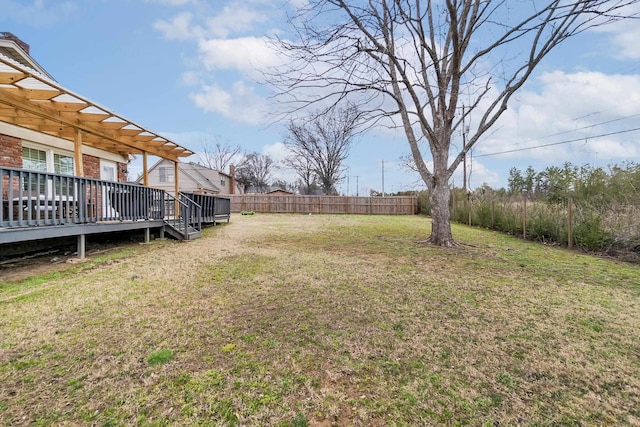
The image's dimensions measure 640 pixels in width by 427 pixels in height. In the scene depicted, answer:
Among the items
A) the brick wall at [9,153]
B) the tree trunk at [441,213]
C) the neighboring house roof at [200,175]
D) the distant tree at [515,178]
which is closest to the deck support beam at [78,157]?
the brick wall at [9,153]

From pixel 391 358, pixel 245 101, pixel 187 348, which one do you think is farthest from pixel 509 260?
pixel 245 101

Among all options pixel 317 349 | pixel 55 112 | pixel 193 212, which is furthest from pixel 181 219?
pixel 317 349

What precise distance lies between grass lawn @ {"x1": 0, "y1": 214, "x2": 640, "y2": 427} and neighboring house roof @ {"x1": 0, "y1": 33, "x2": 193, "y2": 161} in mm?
3130

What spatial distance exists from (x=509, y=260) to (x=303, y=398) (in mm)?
5738

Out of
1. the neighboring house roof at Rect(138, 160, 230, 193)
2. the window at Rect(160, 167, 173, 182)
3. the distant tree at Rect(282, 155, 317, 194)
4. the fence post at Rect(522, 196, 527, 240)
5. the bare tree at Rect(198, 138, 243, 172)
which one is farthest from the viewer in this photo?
the bare tree at Rect(198, 138, 243, 172)

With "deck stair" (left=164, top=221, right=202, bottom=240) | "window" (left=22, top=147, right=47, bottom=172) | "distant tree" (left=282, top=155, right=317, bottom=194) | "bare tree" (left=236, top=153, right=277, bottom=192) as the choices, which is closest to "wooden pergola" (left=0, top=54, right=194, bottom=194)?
"window" (left=22, top=147, right=47, bottom=172)

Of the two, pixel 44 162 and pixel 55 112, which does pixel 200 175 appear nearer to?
pixel 44 162

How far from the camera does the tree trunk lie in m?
7.62

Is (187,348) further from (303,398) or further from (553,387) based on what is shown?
(553,387)

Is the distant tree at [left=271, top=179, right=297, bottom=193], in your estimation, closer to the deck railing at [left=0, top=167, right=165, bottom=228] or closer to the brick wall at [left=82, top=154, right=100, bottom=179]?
the brick wall at [left=82, top=154, right=100, bottom=179]

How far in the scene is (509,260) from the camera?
5.93 meters

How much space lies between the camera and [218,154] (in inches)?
1769

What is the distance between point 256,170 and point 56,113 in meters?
42.0

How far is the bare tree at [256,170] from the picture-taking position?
46.3 meters
